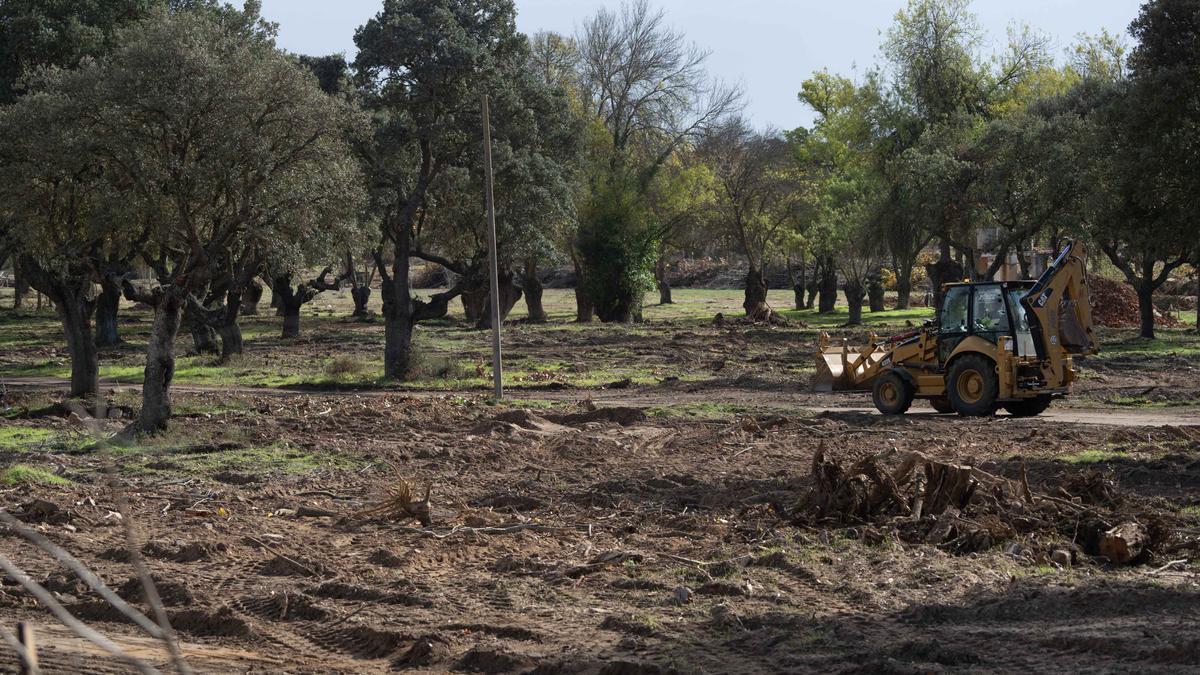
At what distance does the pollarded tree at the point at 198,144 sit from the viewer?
1920 cm

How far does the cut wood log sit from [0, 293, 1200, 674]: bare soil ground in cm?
10

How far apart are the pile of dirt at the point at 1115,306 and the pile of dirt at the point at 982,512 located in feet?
126

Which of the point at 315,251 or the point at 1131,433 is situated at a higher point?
the point at 315,251

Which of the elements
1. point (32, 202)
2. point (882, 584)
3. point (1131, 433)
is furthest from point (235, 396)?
point (882, 584)

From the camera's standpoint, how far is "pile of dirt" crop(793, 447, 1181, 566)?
33.4 feet

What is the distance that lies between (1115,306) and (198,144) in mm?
39568

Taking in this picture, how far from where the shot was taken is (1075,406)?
22.8 m

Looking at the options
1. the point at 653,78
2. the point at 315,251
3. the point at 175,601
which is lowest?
the point at 175,601

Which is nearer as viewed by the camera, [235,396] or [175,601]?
[175,601]

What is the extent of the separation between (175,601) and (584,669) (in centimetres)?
368

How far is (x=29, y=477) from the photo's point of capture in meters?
15.4

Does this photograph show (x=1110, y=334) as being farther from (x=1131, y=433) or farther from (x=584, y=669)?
(x=584, y=669)

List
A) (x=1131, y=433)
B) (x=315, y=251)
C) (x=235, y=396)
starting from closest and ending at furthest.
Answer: (x=1131, y=433) → (x=315, y=251) → (x=235, y=396)

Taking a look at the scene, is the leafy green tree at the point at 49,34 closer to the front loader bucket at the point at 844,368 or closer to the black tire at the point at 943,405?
the front loader bucket at the point at 844,368
